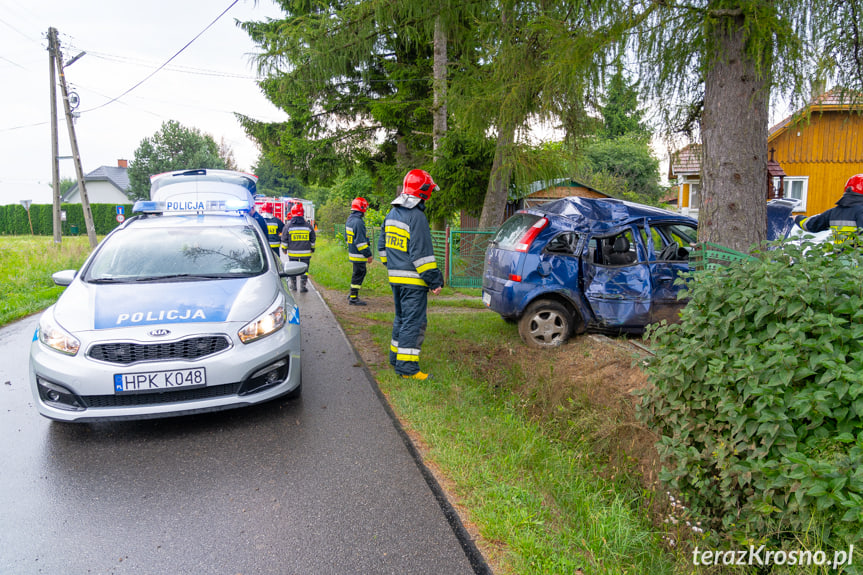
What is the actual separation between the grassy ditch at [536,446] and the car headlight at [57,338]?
8.48 ft

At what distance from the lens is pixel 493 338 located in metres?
7.39

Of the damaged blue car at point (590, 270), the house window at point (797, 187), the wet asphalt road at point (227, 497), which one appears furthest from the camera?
the house window at point (797, 187)

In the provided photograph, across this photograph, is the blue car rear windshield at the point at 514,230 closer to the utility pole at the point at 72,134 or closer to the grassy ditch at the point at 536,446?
the grassy ditch at the point at 536,446

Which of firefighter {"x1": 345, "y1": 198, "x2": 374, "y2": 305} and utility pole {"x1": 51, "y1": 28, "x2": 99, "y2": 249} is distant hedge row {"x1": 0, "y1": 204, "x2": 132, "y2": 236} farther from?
firefighter {"x1": 345, "y1": 198, "x2": 374, "y2": 305}

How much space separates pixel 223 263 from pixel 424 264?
1.94m

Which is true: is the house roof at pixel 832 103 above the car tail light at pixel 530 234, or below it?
above

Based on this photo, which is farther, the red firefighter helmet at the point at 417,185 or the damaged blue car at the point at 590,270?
the damaged blue car at the point at 590,270

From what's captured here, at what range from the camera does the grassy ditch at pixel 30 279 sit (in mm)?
10000

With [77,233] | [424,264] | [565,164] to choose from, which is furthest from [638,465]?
[77,233]

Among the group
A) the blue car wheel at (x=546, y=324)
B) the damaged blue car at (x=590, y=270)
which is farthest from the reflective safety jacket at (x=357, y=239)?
the blue car wheel at (x=546, y=324)

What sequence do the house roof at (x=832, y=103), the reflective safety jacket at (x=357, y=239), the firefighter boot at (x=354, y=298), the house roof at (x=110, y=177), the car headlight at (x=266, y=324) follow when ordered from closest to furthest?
the car headlight at (x=266, y=324)
the house roof at (x=832, y=103)
the reflective safety jacket at (x=357, y=239)
the firefighter boot at (x=354, y=298)
the house roof at (x=110, y=177)

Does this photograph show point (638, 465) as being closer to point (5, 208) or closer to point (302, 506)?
point (302, 506)

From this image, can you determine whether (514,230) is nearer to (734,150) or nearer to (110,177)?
(734,150)

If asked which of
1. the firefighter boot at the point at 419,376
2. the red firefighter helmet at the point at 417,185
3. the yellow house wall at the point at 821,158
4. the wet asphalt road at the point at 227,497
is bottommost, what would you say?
the wet asphalt road at the point at 227,497
